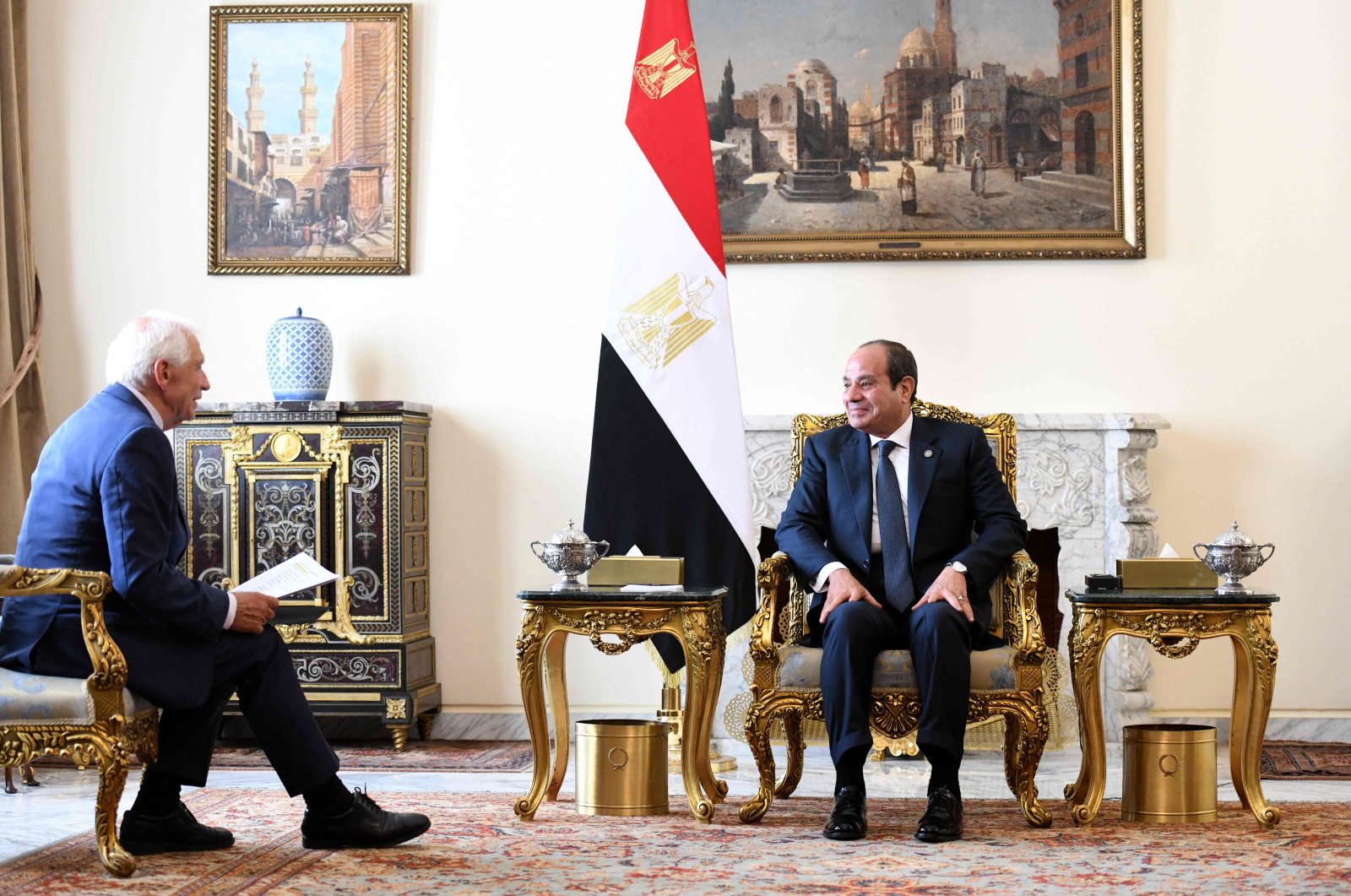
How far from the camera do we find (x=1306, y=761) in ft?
16.2

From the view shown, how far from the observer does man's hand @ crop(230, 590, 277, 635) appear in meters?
3.29

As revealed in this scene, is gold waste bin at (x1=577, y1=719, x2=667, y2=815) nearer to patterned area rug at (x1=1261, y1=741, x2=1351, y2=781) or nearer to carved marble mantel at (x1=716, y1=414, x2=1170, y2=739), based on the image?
carved marble mantel at (x1=716, y1=414, x2=1170, y2=739)

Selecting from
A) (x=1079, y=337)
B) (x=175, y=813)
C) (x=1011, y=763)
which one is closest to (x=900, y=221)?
(x=1079, y=337)

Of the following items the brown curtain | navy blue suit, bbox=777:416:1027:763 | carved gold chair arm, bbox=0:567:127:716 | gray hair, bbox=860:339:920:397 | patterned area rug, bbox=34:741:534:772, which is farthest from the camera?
the brown curtain

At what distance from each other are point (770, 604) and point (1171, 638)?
3.71 ft

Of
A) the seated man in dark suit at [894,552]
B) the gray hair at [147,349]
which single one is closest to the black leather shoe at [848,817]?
the seated man in dark suit at [894,552]

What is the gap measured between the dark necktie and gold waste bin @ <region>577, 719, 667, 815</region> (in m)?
0.78

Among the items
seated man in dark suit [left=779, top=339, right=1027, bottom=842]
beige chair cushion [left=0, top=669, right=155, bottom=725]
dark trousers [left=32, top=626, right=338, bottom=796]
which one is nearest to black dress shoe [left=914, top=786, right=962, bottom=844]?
seated man in dark suit [left=779, top=339, right=1027, bottom=842]

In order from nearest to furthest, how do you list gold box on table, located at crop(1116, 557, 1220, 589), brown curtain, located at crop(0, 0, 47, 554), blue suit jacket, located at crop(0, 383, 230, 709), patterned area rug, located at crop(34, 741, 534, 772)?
1. blue suit jacket, located at crop(0, 383, 230, 709)
2. gold box on table, located at crop(1116, 557, 1220, 589)
3. patterned area rug, located at crop(34, 741, 534, 772)
4. brown curtain, located at crop(0, 0, 47, 554)

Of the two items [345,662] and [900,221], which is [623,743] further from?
[900,221]

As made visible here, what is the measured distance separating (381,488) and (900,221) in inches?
92.4

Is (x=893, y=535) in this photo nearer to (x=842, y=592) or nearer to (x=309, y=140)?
(x=842, y=592)

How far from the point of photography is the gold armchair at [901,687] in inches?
145

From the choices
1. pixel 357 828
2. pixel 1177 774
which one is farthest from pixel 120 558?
pixel 1177 774
